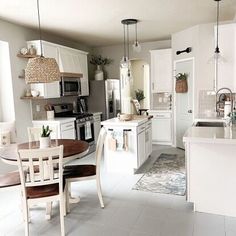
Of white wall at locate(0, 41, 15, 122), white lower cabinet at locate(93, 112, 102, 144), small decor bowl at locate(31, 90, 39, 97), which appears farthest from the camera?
white lower cabinet at locate(93, 112, 102, 144)

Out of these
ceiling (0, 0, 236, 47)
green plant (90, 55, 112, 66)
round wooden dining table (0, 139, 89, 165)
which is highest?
ceiling (0, 0, 236, 47)

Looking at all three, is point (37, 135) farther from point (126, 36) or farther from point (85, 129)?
point (126, 36)

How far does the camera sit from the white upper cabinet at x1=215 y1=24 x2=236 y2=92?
13.4 feet

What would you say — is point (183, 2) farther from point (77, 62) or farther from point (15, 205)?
point (15, 205)

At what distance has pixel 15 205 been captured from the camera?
318cm

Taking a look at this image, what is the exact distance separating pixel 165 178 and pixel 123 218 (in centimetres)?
142

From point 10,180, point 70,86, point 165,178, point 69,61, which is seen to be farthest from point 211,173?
point 69,61

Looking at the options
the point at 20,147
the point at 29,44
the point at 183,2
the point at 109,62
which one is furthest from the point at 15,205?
the point at 109,62

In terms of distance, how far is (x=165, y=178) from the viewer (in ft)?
13.2

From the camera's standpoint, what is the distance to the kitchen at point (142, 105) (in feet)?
8.90

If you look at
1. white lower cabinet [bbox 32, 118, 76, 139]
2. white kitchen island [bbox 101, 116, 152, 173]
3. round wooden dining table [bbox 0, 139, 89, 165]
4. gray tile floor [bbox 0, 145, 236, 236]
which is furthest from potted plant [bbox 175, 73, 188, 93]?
round wooden dining table [bbox 0, 139, 89, 165]

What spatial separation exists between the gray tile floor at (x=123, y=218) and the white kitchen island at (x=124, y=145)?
0.77 m

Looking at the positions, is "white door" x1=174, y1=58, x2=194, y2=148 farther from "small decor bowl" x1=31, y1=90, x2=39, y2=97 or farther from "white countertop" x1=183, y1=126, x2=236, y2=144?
"small decor bowl" x1=31, y1=90, x2=39, y2=97

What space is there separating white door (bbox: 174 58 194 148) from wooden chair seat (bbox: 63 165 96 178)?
10.4 ft
